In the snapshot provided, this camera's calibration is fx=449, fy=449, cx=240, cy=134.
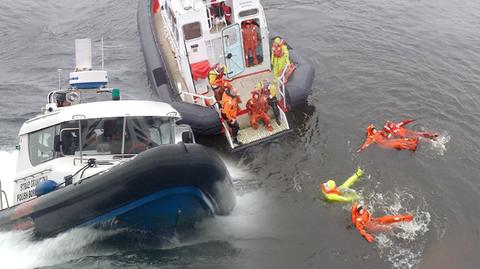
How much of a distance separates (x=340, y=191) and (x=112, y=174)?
15.2ft

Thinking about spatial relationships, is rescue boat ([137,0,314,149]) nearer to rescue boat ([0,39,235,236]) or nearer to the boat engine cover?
rescue boat ([0,39,235,236])

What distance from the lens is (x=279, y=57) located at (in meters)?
11.3

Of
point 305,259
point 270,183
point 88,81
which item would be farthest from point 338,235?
point 88,81

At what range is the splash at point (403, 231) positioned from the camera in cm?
770

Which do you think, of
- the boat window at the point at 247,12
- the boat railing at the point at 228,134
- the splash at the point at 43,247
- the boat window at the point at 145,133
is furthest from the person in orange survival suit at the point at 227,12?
the splash at the point at 43,247

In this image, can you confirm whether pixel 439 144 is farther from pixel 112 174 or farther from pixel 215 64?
pixel 112 174

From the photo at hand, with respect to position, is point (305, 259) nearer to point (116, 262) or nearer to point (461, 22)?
point (116, 262)

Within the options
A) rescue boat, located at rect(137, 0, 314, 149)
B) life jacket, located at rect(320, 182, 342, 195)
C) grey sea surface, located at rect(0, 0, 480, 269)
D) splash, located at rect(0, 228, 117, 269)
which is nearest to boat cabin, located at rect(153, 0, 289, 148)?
rescue boat, located at rect(137, 0, 314, 149)

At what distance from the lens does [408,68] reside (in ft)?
44.5

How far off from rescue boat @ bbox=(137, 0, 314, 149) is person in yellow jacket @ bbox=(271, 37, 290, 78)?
0.38 feet

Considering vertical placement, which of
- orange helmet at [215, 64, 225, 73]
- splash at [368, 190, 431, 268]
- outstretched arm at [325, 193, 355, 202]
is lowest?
splash at [368, 190, 431, 268]

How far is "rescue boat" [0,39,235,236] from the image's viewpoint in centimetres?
620

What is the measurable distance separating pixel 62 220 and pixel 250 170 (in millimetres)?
4425

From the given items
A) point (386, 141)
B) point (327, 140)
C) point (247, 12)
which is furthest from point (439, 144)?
point (247, 12)
